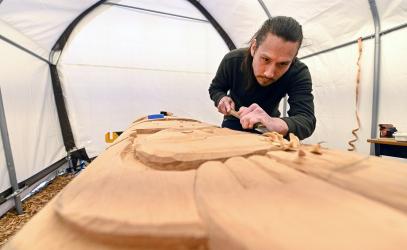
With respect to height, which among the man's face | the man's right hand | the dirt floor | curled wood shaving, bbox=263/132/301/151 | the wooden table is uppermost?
the man's face

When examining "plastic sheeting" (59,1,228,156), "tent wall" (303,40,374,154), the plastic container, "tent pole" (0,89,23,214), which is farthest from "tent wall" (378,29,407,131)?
"tent pole" (0,89,23,214)

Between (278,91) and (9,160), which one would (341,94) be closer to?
(278,91)

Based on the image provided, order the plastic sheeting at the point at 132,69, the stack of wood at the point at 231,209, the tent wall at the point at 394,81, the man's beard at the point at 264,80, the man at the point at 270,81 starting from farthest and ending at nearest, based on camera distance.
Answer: the plastic sheeting at the point at 132,69 < the tent wall at the point at 394,81 < the man's beard at the point at 264,80 < the man at the point at 270,81 < the stack of wood at the point at 231,209

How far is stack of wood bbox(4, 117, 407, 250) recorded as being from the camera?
0.80ft

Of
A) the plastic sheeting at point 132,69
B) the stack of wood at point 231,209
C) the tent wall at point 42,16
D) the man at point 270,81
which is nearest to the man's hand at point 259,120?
the man at point 270,81

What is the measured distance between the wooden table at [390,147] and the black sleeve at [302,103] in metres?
1.16

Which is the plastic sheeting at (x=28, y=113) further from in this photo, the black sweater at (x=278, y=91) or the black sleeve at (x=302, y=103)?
the black sleeve at (x=302, y=103)

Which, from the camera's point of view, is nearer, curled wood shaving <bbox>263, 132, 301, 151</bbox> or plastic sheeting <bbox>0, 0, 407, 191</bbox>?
curled wood shaving <bbox>263, 132, 301, 151</bbox>

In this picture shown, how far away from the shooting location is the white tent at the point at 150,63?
2229 mm

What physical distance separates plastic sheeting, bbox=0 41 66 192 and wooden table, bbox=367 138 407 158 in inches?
123

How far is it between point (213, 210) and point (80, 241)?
6.0 inches

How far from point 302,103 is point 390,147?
1.35 m

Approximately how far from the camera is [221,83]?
5.83 feet

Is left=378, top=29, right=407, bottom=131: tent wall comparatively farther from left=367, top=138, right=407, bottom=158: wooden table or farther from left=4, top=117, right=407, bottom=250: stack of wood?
left=4, top=117, right=407, bottom=250: stack of wood
